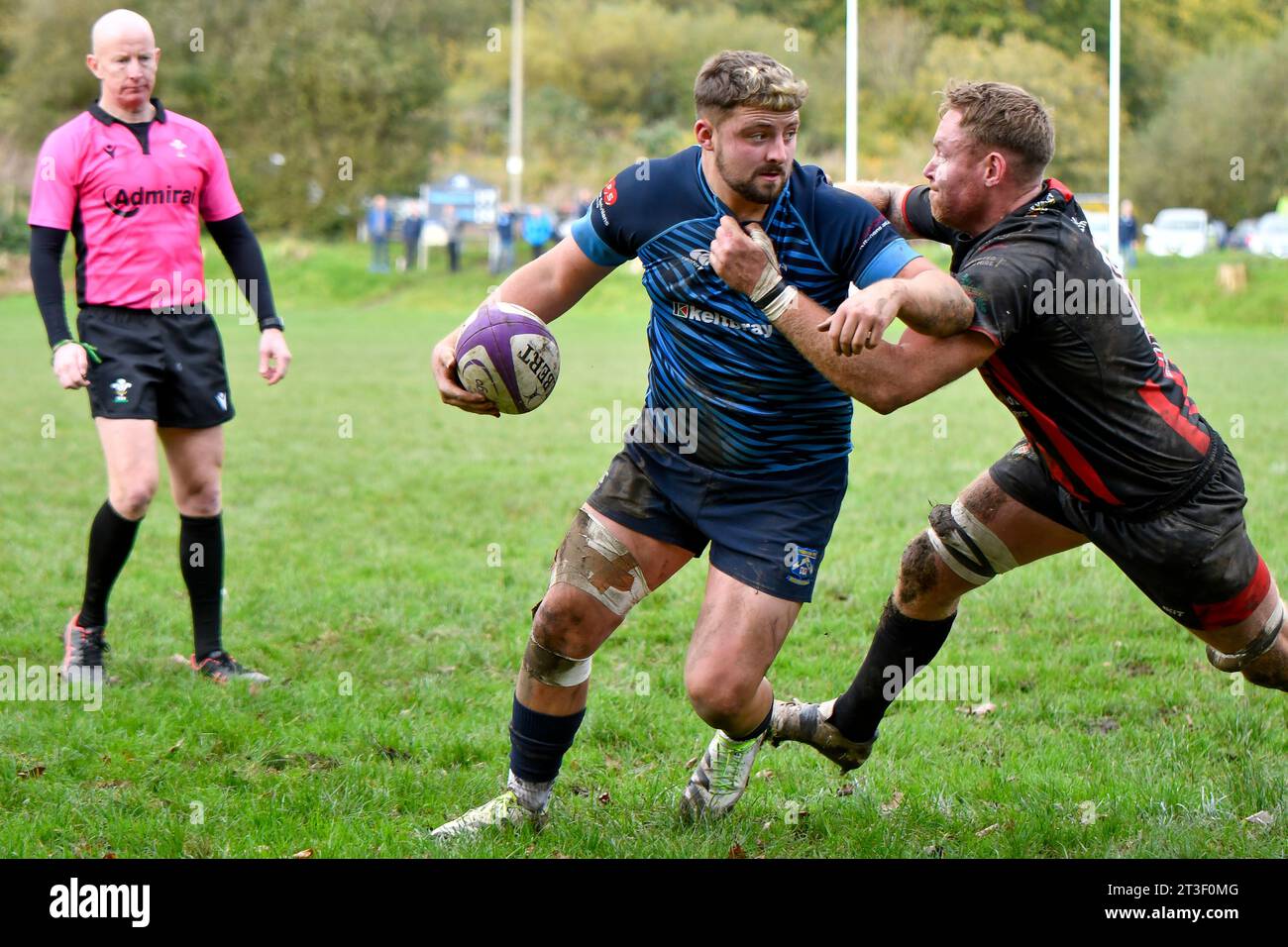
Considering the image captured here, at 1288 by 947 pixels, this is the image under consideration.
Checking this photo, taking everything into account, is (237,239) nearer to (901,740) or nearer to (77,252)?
(77,252)

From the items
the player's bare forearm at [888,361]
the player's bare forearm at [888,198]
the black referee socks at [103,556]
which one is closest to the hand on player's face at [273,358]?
the black referee socks at [103,556]

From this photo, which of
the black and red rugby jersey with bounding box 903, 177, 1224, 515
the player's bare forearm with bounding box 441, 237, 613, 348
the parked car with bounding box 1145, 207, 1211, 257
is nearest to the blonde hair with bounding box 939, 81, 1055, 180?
the black and red rugby jersey with bounding box 903, 177, 1224, 515

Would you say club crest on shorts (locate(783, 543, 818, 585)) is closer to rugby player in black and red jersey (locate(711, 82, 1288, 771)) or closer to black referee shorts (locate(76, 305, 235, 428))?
rugby player in black and red jersey (locate(711, 82, 1288, 771))

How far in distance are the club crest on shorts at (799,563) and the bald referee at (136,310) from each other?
8.74 feet

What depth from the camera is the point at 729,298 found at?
4.00m

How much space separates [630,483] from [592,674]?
1837mm

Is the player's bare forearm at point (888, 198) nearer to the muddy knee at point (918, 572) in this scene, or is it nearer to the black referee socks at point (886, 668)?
the muddy knee at point (918, 572)

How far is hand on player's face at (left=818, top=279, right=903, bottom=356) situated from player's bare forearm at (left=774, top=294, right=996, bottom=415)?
140mm

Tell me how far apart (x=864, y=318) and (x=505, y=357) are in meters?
1.16

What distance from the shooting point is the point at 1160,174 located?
1882 inches

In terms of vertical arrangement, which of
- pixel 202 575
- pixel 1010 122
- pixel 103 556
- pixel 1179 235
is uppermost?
pixel 1010 122

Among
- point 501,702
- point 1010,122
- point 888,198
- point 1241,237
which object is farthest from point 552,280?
point 1241,237

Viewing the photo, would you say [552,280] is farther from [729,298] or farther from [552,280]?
[729,298]

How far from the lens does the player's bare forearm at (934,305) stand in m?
3.53
